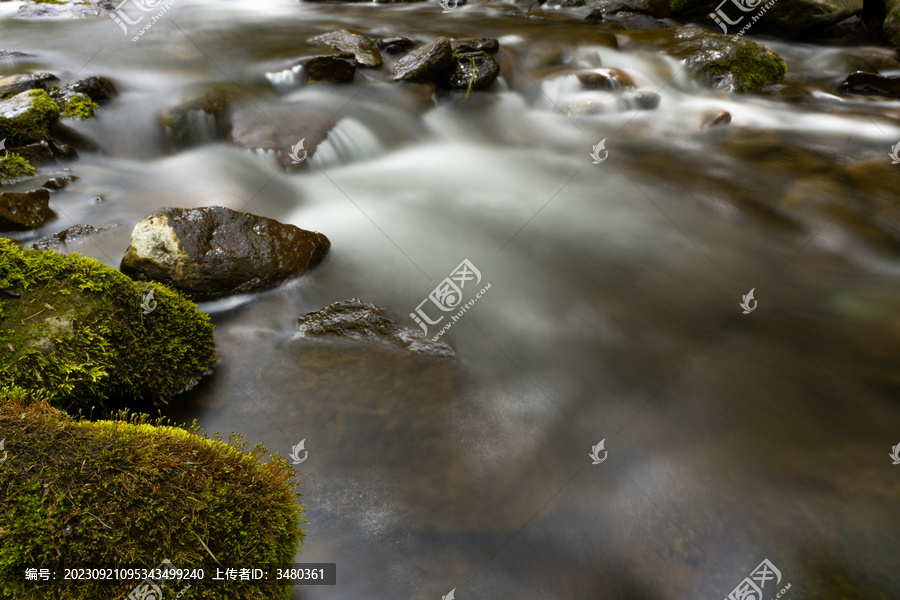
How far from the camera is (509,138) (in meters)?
9.34

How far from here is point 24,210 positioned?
17.5 feet

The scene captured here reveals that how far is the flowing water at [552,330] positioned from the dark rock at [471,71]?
365mm

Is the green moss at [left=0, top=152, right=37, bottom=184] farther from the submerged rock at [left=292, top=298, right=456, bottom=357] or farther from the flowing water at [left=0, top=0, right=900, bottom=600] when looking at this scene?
the submerged rock at [left=292, top=298, right=456, bottom=357]

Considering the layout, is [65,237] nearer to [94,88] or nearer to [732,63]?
[94,88]

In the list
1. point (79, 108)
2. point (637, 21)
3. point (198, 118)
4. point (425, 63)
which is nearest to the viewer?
point (79, 108)

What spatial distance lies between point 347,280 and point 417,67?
5961 mm

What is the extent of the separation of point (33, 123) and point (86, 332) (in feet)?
16.9

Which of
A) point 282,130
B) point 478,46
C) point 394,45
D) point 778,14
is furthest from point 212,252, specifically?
point 778,14

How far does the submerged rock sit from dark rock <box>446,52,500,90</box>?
6.86m

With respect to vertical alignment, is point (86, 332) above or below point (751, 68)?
above

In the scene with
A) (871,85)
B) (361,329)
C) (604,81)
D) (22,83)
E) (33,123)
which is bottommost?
(361,329)

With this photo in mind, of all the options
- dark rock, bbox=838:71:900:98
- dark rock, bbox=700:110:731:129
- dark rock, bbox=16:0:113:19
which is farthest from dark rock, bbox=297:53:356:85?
dark rock, bbox=838:71:900:98

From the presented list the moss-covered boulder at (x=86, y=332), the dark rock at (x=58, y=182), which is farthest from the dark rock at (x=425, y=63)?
the moss-covered boulder at (x=86, y=332)

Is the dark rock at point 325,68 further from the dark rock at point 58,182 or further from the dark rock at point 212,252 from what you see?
the dark rock at point 212,252
